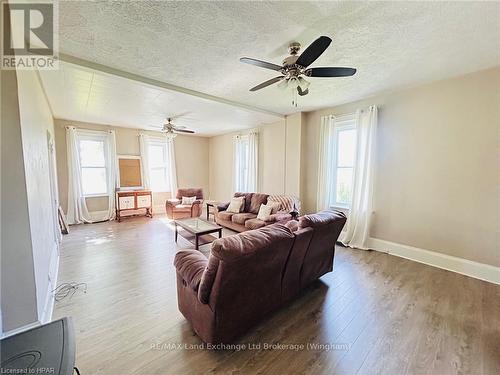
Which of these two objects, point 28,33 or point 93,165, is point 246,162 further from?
point 28,33

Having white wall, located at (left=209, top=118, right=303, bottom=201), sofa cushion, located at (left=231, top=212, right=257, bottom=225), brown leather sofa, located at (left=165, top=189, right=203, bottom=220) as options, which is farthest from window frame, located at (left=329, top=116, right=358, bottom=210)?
brown leather sofa, located at (left=165, top=189, right=203, bottom=220)

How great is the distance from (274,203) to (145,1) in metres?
3.64

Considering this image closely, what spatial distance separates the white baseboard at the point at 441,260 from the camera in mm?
2820

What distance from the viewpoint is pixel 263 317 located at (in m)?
2.10

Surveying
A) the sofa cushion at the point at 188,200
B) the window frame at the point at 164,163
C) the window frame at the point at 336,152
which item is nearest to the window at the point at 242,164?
the sofa cushion at the point at 188,200

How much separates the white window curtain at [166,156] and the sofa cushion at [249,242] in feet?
18.1

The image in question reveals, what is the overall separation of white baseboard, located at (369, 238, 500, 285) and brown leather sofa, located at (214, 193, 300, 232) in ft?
5.67

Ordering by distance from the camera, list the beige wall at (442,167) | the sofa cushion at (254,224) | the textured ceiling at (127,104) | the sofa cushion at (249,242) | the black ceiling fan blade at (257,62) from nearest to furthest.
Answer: the sofa cushion at (249,242), the black ceiling fan blade at (257,62), the beige wall at (442,167), the textured ceiling at (127,104), the sofa cushion at (254,224)

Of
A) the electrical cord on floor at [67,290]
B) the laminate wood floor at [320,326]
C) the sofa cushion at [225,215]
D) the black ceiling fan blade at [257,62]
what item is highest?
the black ceiling fan blade at [257,62]

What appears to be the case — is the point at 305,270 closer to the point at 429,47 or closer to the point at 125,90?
the point at 429,47

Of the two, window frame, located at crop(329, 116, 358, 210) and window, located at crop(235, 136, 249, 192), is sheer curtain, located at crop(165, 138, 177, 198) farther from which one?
window frame, located at crop(329, 116, 358, 210)

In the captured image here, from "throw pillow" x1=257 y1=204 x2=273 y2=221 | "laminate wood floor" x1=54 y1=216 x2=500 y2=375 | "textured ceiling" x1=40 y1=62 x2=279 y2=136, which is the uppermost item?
"textured ceiling" x1=40 y1=62 x2=279 y2=136

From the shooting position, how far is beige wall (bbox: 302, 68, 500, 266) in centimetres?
282

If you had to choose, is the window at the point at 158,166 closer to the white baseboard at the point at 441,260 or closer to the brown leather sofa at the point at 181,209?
the brown leather sofa at the point at 181,209
